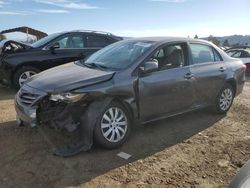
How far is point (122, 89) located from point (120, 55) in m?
0.96

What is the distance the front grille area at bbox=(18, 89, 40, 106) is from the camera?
195 inches

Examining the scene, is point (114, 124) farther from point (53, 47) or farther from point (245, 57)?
point (245, 57)

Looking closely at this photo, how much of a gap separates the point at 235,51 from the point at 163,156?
41.0 feet

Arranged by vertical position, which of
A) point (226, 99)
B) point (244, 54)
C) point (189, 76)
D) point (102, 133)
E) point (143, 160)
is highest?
point (189, 76)

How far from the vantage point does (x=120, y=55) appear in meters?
5.73

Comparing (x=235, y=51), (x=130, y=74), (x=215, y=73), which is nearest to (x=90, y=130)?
(x=130, y=74)

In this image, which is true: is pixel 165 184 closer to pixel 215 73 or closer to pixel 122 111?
pixel 122 111

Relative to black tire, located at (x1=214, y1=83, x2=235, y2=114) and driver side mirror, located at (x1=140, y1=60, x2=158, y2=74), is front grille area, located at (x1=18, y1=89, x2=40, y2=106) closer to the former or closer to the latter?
driver side mirror, located at (x1=140, y1=60, x2=158, y2=74)

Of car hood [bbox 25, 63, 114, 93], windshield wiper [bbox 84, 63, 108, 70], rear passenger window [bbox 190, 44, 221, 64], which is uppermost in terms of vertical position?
rear passenger window [bbox 190, 44, 221, 64]

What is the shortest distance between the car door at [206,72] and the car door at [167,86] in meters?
0.22

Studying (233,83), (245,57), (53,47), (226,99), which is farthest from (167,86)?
(245,57)

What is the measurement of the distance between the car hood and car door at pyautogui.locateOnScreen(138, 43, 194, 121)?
2.22 feet

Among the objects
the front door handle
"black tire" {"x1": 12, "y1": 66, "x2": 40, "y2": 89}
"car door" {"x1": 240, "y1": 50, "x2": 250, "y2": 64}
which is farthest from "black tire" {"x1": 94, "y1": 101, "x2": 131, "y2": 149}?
"car door" {"x1": 240, "y1": 50, "x2": 250, "y2": 64}

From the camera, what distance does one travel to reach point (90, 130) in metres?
4.62
